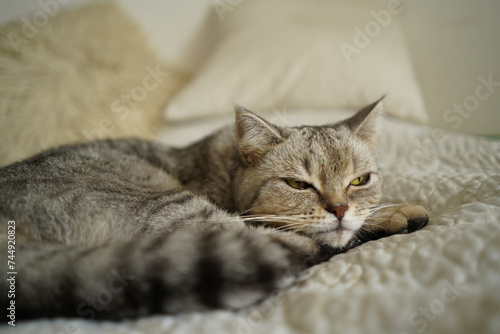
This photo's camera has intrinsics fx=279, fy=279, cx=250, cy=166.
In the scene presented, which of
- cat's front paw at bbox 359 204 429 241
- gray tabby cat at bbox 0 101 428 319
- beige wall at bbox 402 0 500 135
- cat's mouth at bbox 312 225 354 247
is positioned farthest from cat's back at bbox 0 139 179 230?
beige wall at bbox 402 0 500 135

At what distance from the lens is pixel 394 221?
82 cm

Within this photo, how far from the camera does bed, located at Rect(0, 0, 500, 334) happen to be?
1.51ft

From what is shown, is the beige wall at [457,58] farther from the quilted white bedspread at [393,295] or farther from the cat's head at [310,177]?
the quilted white bedspread at [393,295]

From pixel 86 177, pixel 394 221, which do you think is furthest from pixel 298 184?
pixel 86 177

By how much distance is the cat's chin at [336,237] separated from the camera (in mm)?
807

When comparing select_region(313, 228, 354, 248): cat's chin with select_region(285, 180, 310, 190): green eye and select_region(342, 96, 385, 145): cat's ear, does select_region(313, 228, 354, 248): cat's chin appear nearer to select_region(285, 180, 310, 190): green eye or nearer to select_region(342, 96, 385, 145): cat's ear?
select_region(285, 180, 310, 190): green eye

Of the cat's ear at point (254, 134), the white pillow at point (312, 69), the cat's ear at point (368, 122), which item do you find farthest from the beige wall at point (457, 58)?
the cat's ear at point (254, 134)

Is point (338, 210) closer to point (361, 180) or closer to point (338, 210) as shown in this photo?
point (338, 210)

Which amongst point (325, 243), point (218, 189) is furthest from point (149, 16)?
point (325, 243)

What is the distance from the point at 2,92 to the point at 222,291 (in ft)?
5.20

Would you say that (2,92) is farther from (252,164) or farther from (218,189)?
(252,164)

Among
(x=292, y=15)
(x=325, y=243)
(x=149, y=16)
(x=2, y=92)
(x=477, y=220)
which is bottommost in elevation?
(x=325, y=243)

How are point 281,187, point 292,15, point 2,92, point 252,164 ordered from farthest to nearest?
point 292,15, point 2,92, point 252,164, point 281,187

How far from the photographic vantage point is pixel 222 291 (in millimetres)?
505
